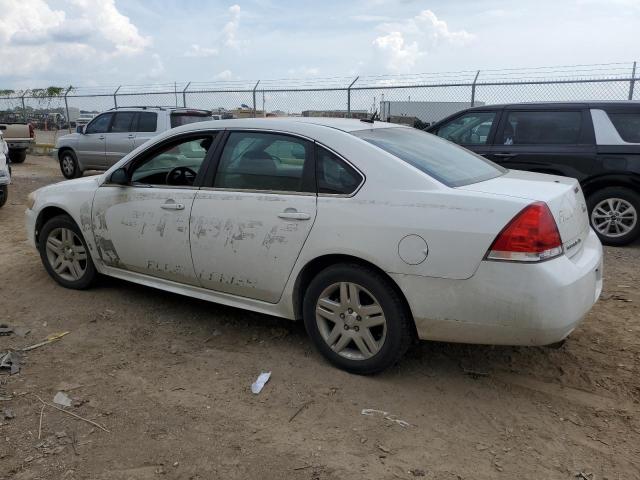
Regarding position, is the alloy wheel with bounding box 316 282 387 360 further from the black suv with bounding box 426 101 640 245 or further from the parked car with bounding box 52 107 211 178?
the parked car with bounding box 52 107 211 178

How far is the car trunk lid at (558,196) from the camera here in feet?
9.96

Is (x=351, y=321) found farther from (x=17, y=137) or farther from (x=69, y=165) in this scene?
(x=17, y=137)

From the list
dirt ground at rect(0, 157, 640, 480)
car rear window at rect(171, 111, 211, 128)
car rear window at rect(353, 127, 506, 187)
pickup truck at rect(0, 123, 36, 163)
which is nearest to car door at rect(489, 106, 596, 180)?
dirt ground at rect(0, 157, 640, 480)

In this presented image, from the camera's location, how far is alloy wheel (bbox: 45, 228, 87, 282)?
192 inches

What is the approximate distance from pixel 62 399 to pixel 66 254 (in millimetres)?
2054

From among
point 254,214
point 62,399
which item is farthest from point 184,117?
point 62,399

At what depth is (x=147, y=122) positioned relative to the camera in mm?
11984

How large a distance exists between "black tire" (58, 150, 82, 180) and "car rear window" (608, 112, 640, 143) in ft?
37.9

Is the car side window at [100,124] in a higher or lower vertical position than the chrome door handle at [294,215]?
higher

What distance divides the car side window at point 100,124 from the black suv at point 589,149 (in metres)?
8.94

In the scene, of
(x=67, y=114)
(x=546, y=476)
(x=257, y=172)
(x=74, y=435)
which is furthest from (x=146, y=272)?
(x=67, y=114)

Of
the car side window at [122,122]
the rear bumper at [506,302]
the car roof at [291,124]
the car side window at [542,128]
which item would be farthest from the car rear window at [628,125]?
the car side window at [122,122]

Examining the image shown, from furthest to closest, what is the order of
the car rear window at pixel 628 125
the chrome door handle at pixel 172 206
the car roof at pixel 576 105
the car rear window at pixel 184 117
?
the car rear window at pixel 184 117
the car roof at pixel 576 105
the car rear window at pixel 628 125
the chrome door handle at pixel 172 206

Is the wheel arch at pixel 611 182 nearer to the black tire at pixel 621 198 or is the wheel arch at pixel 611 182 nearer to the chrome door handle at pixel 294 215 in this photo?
the black tire at pixel 621 198
